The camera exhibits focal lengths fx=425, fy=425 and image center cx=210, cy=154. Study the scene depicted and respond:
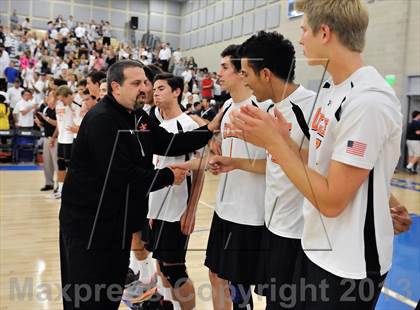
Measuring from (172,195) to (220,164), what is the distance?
0.90 metres

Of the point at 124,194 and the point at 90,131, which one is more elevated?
the point at 90,131

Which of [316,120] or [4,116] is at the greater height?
[316,120]

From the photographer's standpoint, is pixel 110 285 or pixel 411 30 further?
pixel 411 30

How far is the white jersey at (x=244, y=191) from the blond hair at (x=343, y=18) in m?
1.27

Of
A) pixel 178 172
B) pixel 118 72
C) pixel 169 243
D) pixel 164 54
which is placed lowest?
pixel 169 243

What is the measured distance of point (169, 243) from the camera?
10.7ft

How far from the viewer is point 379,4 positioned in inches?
566

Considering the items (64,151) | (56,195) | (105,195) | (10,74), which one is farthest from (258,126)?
(10,74)

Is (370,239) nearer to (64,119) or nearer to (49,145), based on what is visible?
(64,119)

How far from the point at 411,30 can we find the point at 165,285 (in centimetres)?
1295

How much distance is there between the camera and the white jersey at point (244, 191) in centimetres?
275

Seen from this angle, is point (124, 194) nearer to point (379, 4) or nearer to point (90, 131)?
point (90, 131)

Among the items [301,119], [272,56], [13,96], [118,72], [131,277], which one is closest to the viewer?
[301,119]

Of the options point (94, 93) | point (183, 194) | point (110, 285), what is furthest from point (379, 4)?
point (110, 285)
